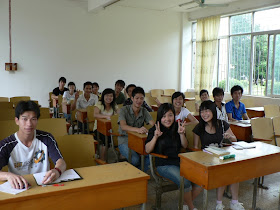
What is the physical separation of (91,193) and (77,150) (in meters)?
0.79

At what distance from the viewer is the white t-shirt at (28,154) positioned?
196 cm

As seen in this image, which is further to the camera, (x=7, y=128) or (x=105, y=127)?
(x=105, y=127)

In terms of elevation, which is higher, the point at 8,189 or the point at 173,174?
the point at 8,189

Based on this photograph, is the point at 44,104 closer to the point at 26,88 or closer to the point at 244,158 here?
the point at 26,88

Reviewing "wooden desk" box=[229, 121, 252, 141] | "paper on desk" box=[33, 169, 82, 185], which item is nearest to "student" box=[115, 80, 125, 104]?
"wooden desk" box=[229, 121, 252, 141]

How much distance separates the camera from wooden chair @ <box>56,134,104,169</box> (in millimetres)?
2484

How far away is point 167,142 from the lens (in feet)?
9.30

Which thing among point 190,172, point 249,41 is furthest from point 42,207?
point 249,41

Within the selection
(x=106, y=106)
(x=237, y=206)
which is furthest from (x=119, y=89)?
(x=237, y=206)

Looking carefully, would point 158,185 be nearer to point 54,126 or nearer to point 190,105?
point 54,126

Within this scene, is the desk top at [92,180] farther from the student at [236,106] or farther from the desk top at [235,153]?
the student at [236,106]

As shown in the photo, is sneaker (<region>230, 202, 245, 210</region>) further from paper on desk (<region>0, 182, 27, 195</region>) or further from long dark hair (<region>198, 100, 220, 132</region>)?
paper on desk (<region>0, 182, 27, 195</region>)

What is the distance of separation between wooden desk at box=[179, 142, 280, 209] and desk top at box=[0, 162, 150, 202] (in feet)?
1.90

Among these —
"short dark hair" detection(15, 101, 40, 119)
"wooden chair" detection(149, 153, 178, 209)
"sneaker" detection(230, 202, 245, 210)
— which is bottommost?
"sneaker" detection(230, 202, 245, 210)
